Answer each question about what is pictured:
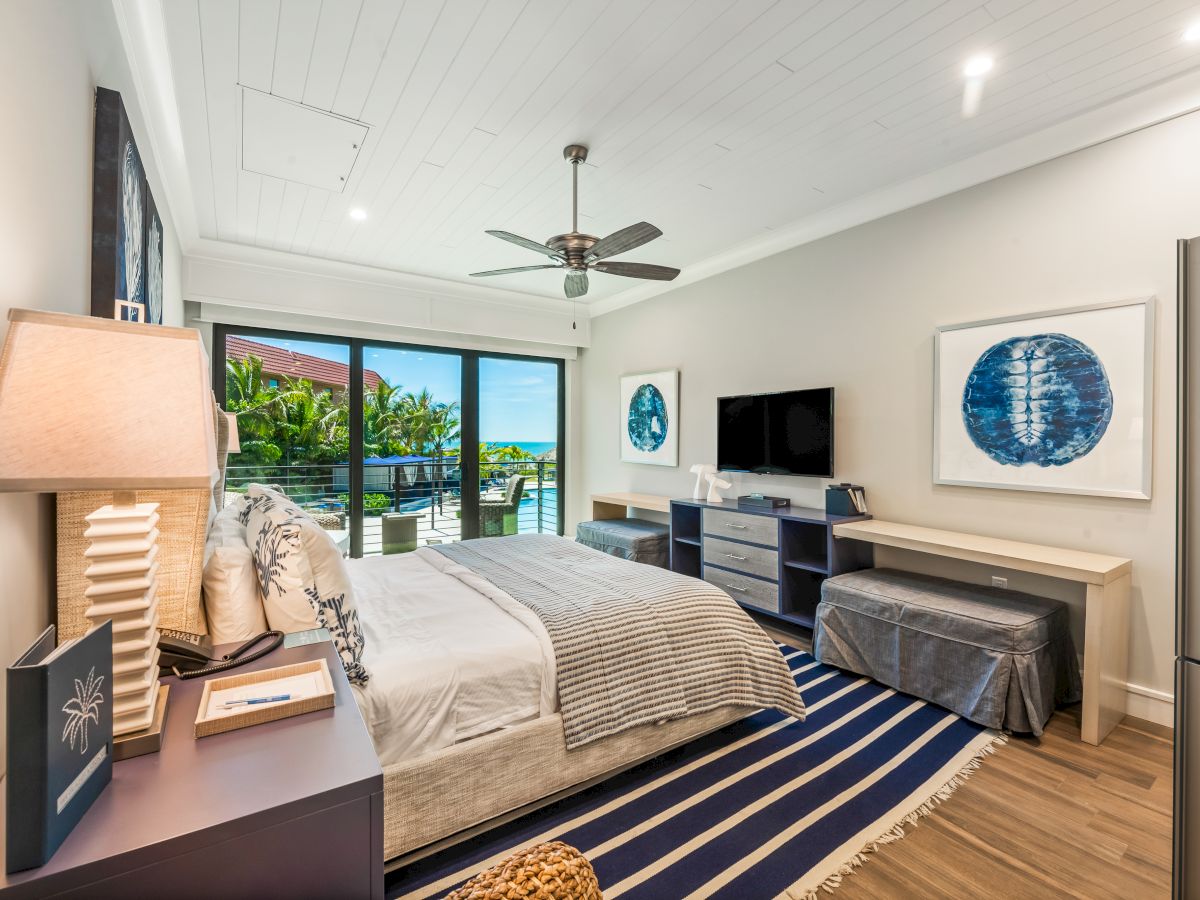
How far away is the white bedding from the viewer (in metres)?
1.69

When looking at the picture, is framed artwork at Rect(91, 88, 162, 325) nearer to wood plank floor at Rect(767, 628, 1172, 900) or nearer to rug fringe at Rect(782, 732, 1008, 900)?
rug fringe at Rect(782, 732, 1008, 900)

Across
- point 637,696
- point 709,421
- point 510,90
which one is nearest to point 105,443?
point 637,696

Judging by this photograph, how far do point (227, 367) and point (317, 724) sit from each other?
4303mm

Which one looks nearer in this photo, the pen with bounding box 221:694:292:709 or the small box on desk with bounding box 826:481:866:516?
the pen with bounding box 221:694:292:709

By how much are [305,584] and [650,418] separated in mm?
3938

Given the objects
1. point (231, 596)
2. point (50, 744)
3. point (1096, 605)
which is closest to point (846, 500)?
point (1096, 605)

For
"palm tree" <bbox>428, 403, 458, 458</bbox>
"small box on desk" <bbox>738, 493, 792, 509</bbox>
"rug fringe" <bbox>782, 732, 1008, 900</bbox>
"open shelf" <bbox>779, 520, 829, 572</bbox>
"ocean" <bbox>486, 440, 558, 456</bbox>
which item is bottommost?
"rug fringe" <bbox>782, 732, 1008, 900</bbox>

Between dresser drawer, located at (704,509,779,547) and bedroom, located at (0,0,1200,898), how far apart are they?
2 centimetres

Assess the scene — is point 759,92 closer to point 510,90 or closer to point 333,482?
point 510,90

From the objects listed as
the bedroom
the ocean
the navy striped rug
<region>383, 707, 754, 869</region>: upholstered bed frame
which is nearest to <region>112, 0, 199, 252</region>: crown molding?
the bedroom

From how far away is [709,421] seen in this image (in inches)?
187

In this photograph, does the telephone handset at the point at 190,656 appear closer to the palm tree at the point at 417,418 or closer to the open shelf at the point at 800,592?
the open shelf at the point at 800,592

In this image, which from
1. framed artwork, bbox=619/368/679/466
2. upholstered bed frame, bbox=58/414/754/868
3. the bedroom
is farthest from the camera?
framed artwork, bbox=619/368/679/466

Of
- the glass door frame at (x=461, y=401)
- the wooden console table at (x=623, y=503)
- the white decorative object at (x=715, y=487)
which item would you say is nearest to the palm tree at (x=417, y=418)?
the glass door frame at (x=461, y=401)
